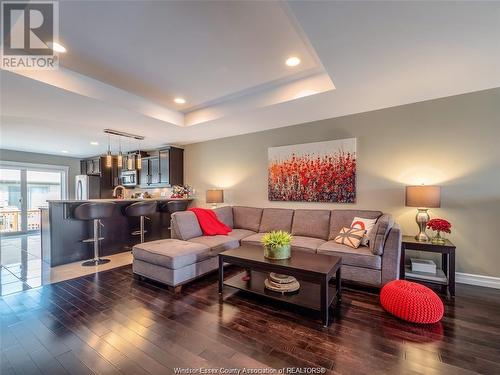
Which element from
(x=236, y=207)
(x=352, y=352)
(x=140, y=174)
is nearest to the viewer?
(x=352, y=352)

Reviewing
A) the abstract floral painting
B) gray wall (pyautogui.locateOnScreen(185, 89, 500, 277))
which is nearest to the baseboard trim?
gray wall (pyautogui.locateOnScreen(185, 89, 500, 277))

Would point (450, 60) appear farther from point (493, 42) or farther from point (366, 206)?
point (366, 206)

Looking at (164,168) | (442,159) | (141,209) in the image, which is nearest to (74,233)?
(141,209)

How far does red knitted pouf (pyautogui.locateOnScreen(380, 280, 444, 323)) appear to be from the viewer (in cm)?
193

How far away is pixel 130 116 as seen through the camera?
11.4 feet

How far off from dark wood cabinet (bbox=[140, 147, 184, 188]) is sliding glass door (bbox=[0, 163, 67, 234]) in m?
3.04

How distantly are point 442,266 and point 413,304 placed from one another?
1453 millimetres

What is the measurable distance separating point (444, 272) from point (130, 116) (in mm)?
4787

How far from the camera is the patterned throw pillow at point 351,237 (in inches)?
112

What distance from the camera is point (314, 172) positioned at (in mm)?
3895

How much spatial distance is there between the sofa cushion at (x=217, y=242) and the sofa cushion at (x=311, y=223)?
102cm

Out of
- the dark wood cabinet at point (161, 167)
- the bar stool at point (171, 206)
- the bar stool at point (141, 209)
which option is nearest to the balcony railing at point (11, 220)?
the dark wood cabinet at point (161, 167)

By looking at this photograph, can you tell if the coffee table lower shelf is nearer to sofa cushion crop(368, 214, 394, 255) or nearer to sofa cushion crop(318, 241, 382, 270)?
sofa cushion crop(318, 241, 382, 270)

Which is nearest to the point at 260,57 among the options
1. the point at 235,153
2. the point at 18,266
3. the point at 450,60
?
the point at 450,60
